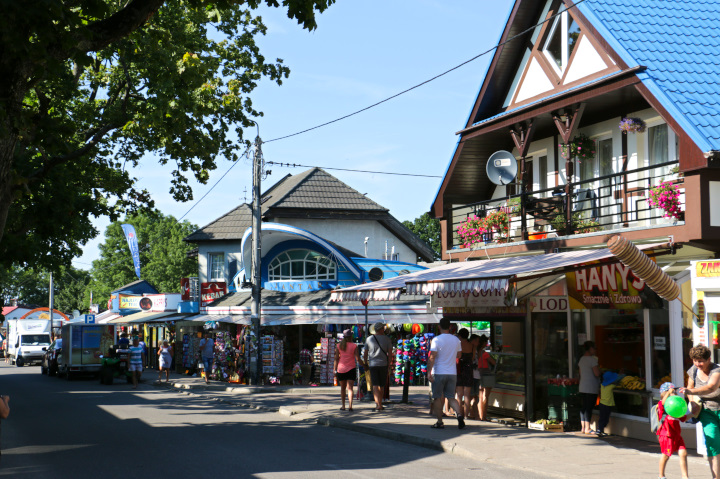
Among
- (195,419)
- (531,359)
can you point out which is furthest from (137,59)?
(531,359)

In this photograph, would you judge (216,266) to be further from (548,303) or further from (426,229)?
(426,229)

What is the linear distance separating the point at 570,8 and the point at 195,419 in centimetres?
1175

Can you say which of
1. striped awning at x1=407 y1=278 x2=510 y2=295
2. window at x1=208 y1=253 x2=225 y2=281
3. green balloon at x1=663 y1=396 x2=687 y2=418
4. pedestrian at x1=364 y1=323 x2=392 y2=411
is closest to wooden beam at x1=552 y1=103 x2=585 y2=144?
striped awning at x1=407 y1=278 x2=510 y2=295

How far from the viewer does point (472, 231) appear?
19.1m

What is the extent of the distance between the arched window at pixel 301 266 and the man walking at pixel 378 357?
15162 mm

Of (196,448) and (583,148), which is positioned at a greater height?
(583,148)

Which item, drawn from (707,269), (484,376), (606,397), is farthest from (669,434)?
(484,376)

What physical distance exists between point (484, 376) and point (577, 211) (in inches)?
148

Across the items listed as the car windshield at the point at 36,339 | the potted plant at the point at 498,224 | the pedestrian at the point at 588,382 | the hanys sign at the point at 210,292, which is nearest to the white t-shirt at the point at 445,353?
the pedestrian at the point at 588,382

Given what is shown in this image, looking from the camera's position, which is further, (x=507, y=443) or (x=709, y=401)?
(x=507, y=443)

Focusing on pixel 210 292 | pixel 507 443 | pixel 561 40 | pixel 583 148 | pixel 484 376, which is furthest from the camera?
pixel 210 292

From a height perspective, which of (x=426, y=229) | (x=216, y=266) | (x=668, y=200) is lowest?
(x=668, y=200)

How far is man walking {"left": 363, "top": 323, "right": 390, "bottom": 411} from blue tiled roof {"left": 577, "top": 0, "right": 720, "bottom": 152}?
7480 millimetres

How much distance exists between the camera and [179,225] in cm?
9575
